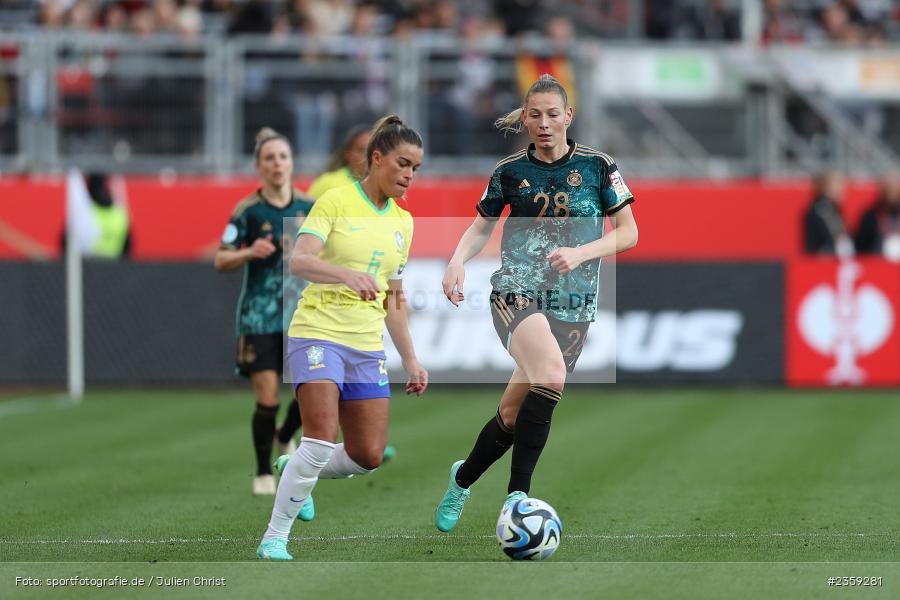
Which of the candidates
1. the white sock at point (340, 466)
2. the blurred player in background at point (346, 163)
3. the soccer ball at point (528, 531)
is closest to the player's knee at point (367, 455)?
the white sock at point (340, 466)

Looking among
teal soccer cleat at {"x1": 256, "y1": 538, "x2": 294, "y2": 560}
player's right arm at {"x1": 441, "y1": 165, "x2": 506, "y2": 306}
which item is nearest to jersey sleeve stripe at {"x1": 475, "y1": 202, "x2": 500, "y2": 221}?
player's right arm at {"x1": 441, "y1": 165, "x2": 506, "y2": 306}

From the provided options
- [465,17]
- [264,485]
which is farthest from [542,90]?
[465,17]

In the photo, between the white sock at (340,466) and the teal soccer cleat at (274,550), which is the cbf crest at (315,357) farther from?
the teal soccer cleat at (274,550)

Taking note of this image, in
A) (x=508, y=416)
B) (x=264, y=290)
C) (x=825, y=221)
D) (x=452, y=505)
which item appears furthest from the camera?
(x=825, y=221)

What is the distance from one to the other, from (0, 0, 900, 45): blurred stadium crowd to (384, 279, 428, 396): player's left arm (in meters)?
13.5

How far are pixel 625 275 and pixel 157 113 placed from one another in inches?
253

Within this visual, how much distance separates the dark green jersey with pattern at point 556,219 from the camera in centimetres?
823

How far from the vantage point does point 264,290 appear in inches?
433

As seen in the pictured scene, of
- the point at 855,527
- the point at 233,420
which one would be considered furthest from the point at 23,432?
the point at 855,527

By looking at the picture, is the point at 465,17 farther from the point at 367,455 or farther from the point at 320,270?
the point at 320,270

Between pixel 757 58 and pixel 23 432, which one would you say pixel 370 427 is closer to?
pixel 23 432

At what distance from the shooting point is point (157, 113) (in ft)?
68.9

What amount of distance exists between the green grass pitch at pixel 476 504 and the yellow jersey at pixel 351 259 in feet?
3.68

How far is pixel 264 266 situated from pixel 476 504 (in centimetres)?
221
